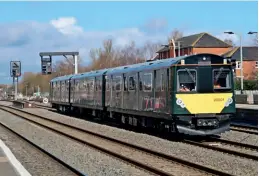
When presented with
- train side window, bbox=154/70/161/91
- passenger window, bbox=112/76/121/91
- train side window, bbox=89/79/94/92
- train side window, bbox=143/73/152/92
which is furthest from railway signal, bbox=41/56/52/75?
train side window, bbox=154/70/161/91

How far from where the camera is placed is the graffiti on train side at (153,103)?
18475 mm

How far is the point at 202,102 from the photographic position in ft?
57.4

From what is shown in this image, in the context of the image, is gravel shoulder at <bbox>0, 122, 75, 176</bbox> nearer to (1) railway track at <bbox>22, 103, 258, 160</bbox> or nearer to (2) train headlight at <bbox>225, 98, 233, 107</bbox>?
(1) railway track at <bbox>22, 103, 258, 160</bbox>

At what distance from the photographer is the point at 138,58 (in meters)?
110

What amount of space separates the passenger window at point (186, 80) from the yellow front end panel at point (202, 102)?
10.8 inches

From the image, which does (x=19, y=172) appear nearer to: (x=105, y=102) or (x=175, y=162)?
(x=175, y=162)

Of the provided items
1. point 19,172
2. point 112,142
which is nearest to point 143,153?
point 112,142

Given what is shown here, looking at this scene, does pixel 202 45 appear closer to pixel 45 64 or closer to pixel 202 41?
pixel 202 41

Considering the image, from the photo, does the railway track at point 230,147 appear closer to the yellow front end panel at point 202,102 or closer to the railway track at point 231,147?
the railway track at point 231,147

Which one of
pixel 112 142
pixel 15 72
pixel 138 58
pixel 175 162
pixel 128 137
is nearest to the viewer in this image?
pixel 175 162

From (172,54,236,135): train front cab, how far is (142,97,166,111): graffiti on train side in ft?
3.43

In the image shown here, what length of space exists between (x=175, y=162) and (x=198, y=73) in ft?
17.3

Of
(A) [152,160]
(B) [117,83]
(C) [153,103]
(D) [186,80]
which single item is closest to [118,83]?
(B) [117,83]

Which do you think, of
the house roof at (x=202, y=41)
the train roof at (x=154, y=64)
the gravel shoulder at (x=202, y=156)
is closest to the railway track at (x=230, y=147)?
the gravel shoulder at (x=202, y=156)
